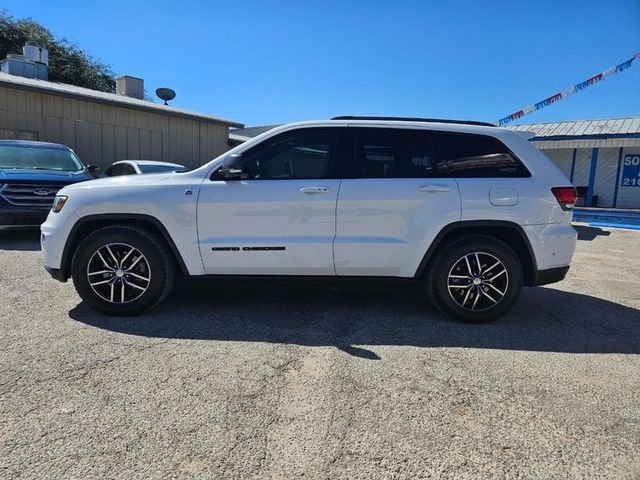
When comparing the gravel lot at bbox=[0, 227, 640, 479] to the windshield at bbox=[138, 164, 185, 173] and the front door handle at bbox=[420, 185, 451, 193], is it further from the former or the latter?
the windshield at bbox=[138, 164, 185, 173]

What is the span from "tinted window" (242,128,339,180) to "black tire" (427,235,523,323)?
4.41 feet

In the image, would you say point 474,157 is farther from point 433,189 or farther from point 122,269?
point 122,269

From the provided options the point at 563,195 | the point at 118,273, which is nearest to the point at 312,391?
the point at 118,273

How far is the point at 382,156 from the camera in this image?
4.27m

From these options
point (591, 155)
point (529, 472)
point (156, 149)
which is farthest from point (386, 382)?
point (591, 155)

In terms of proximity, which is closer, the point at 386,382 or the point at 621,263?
the point at 386,382

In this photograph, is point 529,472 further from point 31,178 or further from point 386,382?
point 31,178

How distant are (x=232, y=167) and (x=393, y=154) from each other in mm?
1494

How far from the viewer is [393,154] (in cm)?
427

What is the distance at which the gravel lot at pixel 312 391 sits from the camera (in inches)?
88.0

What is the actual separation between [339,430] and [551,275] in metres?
2.78

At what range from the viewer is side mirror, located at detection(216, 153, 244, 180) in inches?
159

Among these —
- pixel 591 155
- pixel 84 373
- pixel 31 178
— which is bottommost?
pixel 84 373

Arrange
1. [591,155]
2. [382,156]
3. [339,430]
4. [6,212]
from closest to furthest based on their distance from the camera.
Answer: [339,430] < [382,156] < [6,212] < [591,155]
